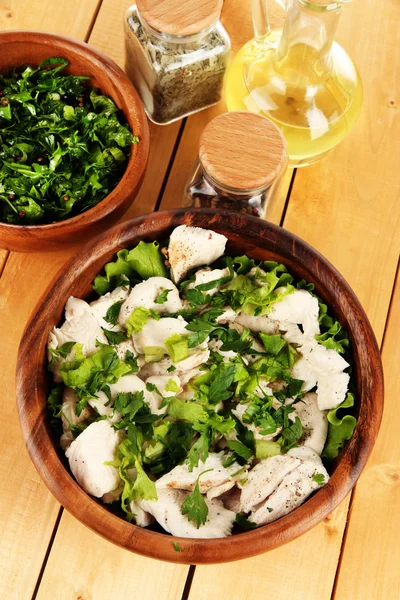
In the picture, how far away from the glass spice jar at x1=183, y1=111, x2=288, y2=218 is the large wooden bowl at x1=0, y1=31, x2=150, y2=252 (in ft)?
0.37

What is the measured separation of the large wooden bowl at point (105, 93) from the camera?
1.08 meters

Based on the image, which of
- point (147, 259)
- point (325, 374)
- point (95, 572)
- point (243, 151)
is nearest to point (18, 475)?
point (95, 572)

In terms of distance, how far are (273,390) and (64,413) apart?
0.31 m

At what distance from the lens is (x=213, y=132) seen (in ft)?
3.61

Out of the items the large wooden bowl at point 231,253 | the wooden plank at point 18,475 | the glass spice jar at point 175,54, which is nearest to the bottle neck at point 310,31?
the glass spice jar at point 175,54

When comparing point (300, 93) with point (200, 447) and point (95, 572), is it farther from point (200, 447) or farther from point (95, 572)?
point (95, 572)

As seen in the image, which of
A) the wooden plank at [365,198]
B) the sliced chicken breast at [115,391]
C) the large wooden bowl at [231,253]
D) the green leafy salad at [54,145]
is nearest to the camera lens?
the large wooden bowl at [231,253]

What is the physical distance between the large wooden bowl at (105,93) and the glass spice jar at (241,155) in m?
0.11

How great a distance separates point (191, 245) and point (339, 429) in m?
0.34

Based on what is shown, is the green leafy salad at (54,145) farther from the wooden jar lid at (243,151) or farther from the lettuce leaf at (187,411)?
the lettuce leaf at (187,411)

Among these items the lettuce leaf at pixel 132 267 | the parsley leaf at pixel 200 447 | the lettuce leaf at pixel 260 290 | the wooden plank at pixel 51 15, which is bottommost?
the parsley leaf at pixel 200 447

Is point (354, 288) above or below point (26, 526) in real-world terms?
above

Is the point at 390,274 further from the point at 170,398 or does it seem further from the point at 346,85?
the point at 170,398

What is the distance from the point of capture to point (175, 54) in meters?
1.19
